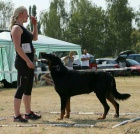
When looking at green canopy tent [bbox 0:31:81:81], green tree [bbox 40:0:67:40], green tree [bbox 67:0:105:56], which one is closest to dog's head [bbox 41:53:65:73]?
green canopy tent [bbox 0:31:81:81]

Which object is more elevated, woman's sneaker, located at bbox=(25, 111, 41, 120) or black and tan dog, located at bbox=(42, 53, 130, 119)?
black and tan dog, located at bbox=(42, 53, 130, 119)

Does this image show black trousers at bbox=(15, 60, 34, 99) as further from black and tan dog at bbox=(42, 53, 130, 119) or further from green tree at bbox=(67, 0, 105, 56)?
green tree at bbox=(67, 0, 105, 56)

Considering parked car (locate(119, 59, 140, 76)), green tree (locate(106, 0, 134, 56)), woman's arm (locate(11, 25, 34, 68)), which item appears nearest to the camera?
woman's arm (locate(11, 25, 34, 68))

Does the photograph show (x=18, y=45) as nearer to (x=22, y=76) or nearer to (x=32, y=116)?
(x=22, y=76)

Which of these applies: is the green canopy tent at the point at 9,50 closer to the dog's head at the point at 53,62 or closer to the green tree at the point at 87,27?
the dog's head at the point at 53,62

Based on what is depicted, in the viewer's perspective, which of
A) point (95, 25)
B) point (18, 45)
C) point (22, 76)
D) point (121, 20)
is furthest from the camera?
point (95, 25)

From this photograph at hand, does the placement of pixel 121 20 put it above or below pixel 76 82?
above

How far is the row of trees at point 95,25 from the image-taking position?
180ft

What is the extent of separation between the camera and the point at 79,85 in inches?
248

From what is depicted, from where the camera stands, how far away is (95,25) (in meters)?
61.1

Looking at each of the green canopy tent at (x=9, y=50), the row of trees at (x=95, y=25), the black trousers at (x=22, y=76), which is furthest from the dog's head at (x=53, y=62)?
the row of trees at (x=95, y=25)

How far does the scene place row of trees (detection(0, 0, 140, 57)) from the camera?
55.0 m

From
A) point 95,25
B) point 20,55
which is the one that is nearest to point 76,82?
point 20,55

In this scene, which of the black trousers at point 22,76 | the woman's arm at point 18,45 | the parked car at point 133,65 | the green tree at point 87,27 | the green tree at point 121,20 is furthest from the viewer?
the green tree at point 87,27
